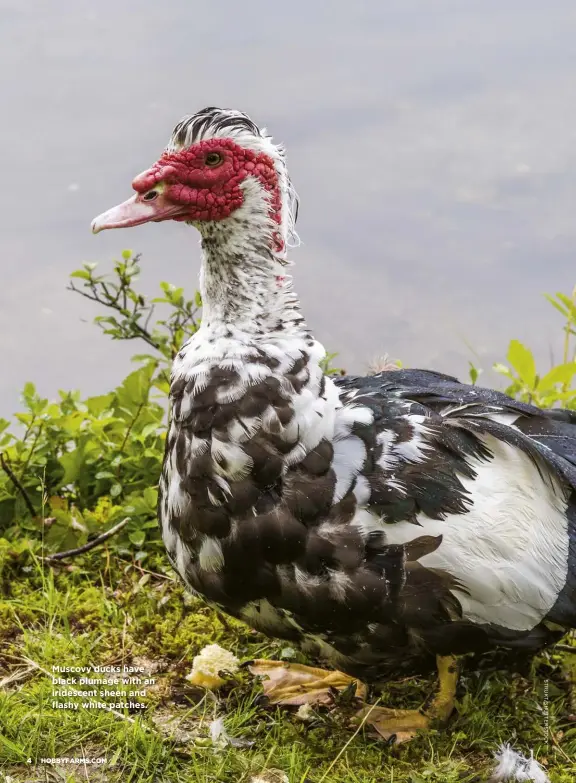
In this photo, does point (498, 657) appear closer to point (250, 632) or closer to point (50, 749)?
point (250, 632)

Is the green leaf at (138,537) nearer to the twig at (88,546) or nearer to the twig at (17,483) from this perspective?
the twig at (88,546)

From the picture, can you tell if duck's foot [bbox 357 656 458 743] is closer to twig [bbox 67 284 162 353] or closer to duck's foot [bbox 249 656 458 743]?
duck's foot [bbox 249 656 458 743]

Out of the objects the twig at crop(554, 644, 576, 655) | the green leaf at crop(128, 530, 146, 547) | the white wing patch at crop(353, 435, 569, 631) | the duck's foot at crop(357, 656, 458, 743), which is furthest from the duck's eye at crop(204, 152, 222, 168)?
the twig at crop(554, 644, 576, 655)

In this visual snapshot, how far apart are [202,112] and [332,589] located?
1.17 metres

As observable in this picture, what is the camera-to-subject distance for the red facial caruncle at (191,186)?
218 cm

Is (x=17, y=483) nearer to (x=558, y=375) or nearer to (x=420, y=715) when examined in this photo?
(x=420, y=715)

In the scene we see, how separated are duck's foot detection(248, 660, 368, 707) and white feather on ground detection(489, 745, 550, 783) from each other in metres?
0.43

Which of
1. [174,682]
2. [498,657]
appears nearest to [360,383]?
[498,657]

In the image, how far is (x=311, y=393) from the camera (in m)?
2.20

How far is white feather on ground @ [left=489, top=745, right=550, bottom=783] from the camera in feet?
7.32

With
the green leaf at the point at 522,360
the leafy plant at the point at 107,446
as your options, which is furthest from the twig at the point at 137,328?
the green leaf at the point at 522,360

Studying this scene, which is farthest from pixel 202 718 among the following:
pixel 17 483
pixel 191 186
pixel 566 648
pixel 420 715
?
pixel 191 186

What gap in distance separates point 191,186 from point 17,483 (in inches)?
61.8

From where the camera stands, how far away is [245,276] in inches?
87.4
